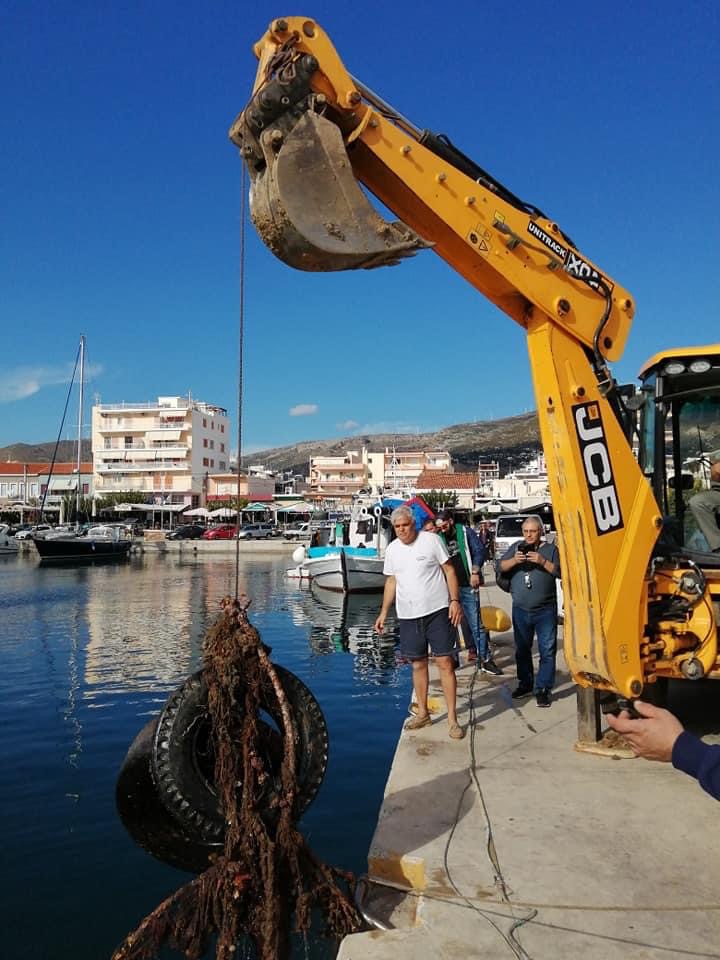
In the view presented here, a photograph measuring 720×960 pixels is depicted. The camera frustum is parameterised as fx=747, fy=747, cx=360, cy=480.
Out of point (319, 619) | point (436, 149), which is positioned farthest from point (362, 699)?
point (319, 619)

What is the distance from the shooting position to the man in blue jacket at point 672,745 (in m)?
2.01

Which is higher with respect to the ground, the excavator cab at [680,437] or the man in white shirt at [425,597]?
the excavator cab at [680,437]

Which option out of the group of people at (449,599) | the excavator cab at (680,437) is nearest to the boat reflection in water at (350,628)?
the group of people at (449,599)

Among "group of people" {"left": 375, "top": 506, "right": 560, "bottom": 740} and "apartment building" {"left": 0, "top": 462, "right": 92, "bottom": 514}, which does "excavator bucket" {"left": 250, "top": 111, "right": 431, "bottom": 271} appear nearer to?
"group of people" {"left": 375, "top": 506, "right": 560, "bottom": 740}

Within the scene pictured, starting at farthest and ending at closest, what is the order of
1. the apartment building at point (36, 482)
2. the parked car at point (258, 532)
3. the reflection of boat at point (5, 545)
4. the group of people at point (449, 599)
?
1. the apartment building at point (36, 482)
2. the parked car at point (258, 532)
3. the reflection of boat at point (5, 545)
4. the group of people at point (449, 599)

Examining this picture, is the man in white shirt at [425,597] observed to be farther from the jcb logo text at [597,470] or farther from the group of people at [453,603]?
the jcb logo text at [597,470]

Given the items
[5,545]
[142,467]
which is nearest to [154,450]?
[142,467]

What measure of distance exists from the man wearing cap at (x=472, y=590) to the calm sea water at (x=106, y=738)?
1.21m

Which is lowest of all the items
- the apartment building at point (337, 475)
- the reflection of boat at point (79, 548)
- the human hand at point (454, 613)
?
the human hand at point (454, 613)

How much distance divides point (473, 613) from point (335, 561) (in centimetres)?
1821

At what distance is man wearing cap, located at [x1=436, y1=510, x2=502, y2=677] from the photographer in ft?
30.0

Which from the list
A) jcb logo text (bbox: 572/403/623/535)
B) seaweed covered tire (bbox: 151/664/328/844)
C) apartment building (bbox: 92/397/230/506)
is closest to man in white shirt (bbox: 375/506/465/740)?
jcb logo text (bbox: 572/403/623/535)

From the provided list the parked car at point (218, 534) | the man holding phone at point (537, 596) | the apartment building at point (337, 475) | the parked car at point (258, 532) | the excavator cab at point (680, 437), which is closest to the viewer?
the excavator cab at point (680, 437)

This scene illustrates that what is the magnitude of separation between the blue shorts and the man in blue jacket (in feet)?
13.6
